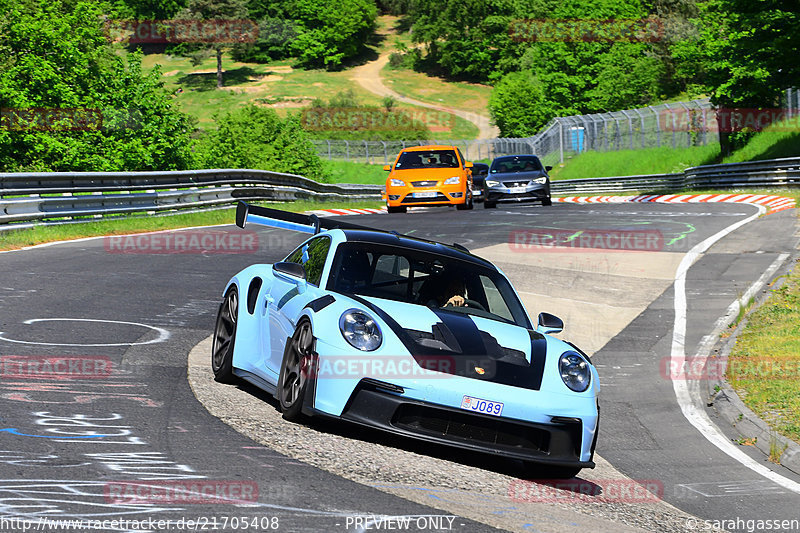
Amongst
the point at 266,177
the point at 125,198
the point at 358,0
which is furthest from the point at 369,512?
the point at 358,0

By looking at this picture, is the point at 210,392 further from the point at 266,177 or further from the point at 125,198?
the point at 266,177

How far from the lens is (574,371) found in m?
6.80

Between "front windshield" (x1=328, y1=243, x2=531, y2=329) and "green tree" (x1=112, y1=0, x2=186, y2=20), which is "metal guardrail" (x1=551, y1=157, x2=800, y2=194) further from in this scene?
"green tree" (x1=112, y1=0, x2=186, y2=20)

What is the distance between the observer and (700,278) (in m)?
16.6

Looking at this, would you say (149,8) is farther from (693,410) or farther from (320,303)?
(320,303)

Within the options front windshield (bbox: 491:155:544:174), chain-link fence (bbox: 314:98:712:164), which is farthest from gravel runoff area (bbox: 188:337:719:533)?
chain-link fence (bbox: 314:98:712:164)

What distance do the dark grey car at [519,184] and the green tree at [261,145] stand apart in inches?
940

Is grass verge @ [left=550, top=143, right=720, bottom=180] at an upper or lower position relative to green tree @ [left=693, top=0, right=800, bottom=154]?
lower

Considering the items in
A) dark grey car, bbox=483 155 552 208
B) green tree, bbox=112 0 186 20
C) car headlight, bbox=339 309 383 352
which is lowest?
dark grey car, bbox=483 155 552 208

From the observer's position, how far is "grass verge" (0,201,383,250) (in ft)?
58.1

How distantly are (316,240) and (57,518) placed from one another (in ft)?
13.8

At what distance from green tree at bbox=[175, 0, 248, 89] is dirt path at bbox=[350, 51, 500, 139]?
58.8 ft

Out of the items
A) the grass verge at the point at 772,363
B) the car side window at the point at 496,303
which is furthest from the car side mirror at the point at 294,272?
the grass verge at the point at 772,363

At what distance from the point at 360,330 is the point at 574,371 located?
148 cm
